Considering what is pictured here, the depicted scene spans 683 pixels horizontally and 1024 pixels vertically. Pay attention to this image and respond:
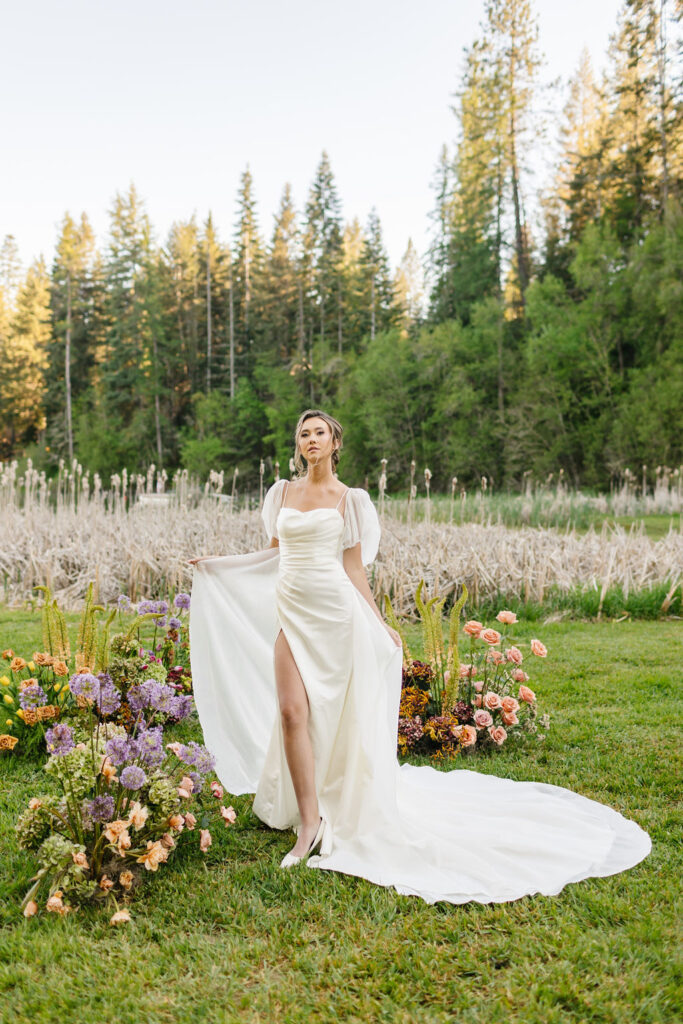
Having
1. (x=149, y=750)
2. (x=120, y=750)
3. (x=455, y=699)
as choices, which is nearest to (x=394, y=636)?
(x=455, y=699)

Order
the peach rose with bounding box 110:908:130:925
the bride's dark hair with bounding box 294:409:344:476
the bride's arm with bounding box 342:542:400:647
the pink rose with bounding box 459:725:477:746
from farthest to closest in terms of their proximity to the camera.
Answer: the pink rose with bounding box 459:725:477:746 < the bride's dark hair with bounding box 294:409:344:476 < the bride's arm with bounding box 342:542:400:647 < the peach rose with bounding box 110:908:130:925

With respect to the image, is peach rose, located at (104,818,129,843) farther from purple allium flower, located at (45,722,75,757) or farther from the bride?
the bride

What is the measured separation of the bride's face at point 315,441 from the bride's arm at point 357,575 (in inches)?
18.0

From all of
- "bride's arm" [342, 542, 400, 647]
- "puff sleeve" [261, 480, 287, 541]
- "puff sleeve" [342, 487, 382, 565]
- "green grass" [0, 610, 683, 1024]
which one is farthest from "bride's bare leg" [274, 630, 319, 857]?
"puff sleeve" [261, 480, 287, 541]

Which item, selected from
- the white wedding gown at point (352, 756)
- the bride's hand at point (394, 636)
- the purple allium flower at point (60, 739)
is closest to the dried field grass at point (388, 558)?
the white wedding gown at point (352, 756)

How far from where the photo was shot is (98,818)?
2543 mm

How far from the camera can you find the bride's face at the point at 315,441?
3.47 metres

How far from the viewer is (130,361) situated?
4375 centimetres

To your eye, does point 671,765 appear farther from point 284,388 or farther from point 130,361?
point 130,361

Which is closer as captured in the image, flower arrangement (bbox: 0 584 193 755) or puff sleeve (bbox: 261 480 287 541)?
flower arrangement (bbox: 0 584 193 755)

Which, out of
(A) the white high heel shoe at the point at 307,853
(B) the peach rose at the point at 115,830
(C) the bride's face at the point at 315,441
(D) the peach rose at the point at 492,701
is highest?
(C) the bride's face at the point at 315,441

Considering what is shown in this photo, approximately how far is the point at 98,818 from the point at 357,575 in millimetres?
1512

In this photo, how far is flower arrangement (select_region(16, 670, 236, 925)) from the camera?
97.4 inches

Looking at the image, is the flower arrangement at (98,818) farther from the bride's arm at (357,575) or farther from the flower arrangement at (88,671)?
the bride's arm at (357,575)
